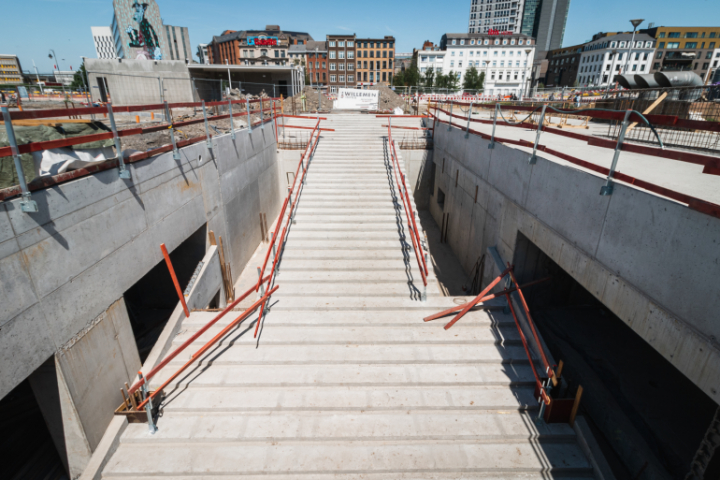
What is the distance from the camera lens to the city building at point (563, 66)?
9512 cm

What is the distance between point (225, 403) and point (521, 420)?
4641 mm

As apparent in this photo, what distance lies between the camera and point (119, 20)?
2578 cm

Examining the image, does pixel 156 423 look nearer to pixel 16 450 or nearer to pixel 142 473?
pixel 142 473

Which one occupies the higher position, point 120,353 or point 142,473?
point 120,353

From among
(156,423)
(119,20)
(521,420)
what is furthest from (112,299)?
(119,20)

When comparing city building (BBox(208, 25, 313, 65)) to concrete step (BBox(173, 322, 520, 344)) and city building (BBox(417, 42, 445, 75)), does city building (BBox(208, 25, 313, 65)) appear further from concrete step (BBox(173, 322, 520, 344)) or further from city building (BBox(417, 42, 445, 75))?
concrete step (BBox(173, 322, 520, 344))

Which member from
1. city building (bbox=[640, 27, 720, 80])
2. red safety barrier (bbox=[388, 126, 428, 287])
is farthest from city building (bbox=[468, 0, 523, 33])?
red safety barrier (bbox=[388, 126, 428, 287])

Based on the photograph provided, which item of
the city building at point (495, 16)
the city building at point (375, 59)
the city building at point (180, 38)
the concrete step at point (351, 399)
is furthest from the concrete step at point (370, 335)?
→ the city building at point (495, 16)

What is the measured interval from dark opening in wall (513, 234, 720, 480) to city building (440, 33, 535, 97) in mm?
93034

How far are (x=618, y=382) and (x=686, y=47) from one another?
113 m

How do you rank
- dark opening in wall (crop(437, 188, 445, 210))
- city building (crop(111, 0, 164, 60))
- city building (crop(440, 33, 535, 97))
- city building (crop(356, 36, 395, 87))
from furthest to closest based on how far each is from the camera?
city building (crop(440, 33, 535, 97)) < city building (crop(356, 36, 395, 87)) < city building (crop(111, 0, 164, 60)) < dark opening in wall (crop(437, 188, 445, 210))

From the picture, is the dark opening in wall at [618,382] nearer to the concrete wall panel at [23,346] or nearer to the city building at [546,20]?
the concrete wall panel at [23,346]

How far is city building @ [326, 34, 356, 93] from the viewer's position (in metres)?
84.3

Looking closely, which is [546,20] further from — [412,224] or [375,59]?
[412,224]
